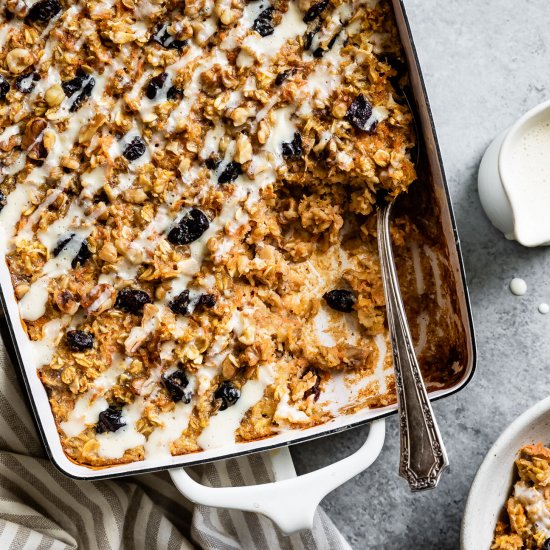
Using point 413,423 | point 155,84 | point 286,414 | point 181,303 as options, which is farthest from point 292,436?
point 155,84

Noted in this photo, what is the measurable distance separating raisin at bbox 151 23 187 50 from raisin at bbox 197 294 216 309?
61 cm

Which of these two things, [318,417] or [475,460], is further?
[475,460]

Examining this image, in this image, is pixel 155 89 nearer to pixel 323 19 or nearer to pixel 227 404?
pixel 323 19

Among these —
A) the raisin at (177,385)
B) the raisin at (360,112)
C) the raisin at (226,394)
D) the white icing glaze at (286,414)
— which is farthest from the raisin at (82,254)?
the raisin at (360,112)

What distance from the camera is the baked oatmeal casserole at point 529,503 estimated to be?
1.99 m

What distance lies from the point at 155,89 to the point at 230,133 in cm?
21

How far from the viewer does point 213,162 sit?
185 cm

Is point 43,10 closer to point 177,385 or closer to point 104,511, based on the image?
point 177,385

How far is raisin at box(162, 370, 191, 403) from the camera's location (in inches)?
72.8

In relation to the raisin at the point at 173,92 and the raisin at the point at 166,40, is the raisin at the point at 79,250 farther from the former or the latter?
the raisin at the point at 166,40

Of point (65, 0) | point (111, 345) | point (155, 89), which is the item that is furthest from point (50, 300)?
point (65, 0)

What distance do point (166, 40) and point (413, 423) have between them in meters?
1.09

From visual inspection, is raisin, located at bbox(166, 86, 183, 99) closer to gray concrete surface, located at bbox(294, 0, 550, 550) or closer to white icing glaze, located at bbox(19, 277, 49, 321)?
white icing glaze, located at bbox(19, 277, 49, 321)

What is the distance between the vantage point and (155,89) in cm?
183
